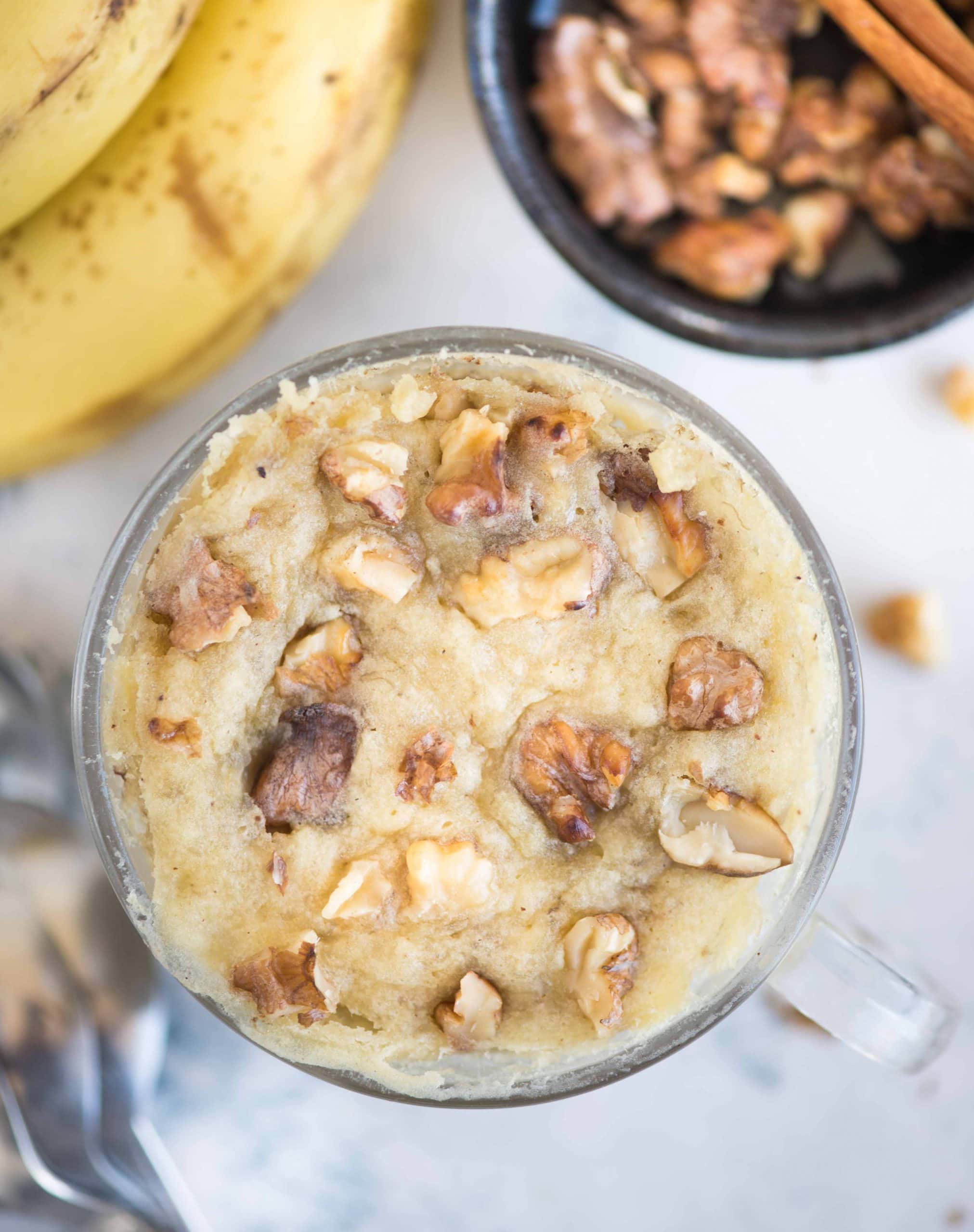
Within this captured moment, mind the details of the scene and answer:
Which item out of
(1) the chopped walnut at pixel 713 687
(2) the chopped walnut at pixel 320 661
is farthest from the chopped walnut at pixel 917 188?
(2) the chopped walnut at pixel 320 661

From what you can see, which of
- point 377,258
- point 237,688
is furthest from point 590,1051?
point 377,258

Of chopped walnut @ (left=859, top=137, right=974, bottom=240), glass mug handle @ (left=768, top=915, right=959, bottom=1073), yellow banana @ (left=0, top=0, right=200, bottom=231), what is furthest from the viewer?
chopped walnut @ (left=859, top=137, right=974, bottom=240)

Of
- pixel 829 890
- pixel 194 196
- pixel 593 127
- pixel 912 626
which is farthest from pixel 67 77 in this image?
pixel 829 890

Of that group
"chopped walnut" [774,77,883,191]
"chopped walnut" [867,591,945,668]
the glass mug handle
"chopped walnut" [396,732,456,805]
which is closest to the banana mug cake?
"chopped walnut" [396,732,456,805]

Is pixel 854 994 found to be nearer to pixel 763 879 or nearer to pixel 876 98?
pixel 763 879

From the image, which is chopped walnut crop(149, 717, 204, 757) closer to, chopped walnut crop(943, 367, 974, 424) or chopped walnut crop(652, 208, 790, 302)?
chopped walnut crop(652, 208, 790, 302)

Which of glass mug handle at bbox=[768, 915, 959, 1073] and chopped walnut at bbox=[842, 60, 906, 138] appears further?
chopped walnut at bbox=[842, 60, 906, 138]
